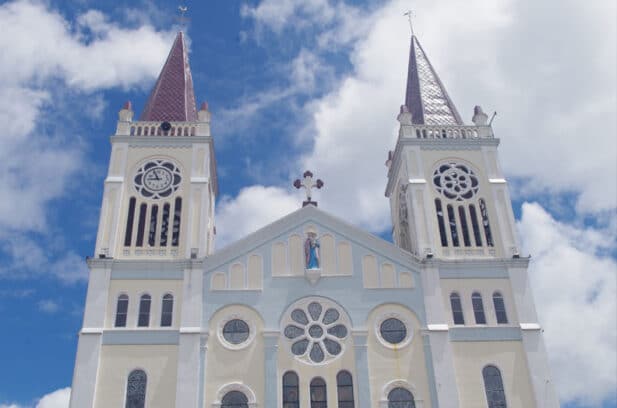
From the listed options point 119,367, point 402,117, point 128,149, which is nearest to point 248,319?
point 119,367

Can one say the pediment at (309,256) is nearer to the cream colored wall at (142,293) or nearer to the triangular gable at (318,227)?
the triangular gable at (318,227)

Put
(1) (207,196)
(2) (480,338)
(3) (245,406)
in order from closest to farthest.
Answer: (3) (245,406) → (2) (480,338) → (1) (207,196)

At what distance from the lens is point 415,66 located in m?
40.7

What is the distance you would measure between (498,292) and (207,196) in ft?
46.8

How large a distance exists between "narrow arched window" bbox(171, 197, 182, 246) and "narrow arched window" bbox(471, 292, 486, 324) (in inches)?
538

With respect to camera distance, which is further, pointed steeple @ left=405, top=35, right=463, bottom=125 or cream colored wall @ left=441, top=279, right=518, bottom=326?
pointed steeple @ left=405, top=35, right=463, bottom=125

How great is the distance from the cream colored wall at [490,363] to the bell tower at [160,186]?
40.4 ft

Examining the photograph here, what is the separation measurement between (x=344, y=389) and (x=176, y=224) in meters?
11.0

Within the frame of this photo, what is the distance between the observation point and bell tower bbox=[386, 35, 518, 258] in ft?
103

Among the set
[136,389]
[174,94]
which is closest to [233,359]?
[136,389]

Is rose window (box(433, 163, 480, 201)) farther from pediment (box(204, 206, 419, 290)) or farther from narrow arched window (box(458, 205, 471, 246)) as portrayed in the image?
pediment (box(204, 206, 419, 290))

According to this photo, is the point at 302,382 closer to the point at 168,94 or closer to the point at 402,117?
the point at 402,117

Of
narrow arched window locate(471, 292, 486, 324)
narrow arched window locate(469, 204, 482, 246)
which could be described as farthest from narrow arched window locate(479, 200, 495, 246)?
narrow arched window locate(471, 292, 486, 324)

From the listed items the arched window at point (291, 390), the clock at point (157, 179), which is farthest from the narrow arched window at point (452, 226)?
the clock at point (157, 179)
